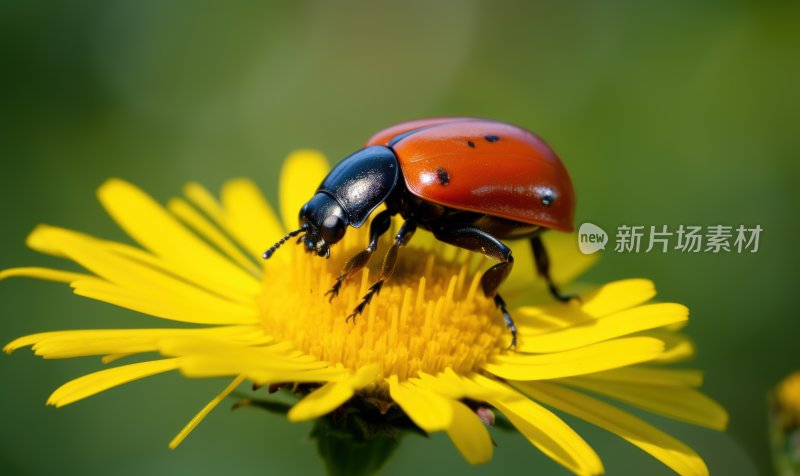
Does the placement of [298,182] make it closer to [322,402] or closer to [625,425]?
[625,425]

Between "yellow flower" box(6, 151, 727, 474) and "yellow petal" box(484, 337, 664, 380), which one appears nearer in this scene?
"yellow flower" box(6, 151, 727, 474)

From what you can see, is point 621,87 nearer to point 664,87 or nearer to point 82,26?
point 664,87

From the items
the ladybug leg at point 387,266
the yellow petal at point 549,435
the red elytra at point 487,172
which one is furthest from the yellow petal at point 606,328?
the ladybug leg at point 387,266

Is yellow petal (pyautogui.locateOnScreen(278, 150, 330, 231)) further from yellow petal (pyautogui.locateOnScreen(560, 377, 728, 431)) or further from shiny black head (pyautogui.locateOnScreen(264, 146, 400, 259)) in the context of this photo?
yellow petal (pyautogui.locateOnScreen(560, 377, 728, 431))

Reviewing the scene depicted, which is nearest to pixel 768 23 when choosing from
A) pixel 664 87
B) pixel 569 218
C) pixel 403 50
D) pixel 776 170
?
pixel 664 87
